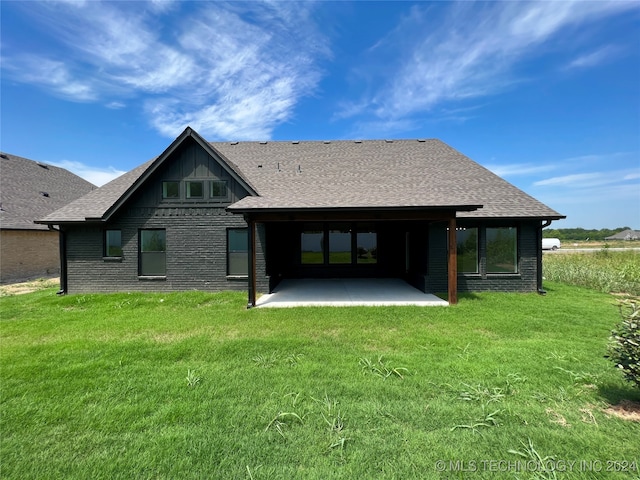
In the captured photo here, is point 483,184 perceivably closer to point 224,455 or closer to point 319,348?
point 319,348

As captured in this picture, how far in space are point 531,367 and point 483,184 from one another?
8588 millimetres

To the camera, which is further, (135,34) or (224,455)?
(135,34)

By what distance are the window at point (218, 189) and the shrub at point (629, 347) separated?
1031 cm

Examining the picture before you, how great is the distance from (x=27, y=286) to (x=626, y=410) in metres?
18.3

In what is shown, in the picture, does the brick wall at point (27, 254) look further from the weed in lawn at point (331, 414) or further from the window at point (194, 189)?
the weed in lawn at point (331, 414)

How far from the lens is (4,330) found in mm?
5965

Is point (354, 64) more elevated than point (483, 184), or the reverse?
point (354, 64)

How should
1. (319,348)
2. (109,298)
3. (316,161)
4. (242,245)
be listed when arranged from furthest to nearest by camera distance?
(316,161) < (242,245) < (109,298) < (319,348)

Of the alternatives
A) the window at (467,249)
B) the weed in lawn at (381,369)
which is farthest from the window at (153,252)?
the window at (467,249)

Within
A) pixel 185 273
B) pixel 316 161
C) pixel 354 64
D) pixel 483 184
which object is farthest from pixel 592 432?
pixel 354 64

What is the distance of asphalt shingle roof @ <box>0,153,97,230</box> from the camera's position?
14461mm

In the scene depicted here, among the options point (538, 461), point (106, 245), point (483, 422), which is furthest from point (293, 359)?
point (106, 245)

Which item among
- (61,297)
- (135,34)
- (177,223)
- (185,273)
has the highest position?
(135,34)

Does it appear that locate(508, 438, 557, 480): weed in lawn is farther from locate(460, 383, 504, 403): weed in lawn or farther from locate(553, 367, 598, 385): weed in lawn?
locate(553, 367, 598, 385): weed in lawn
